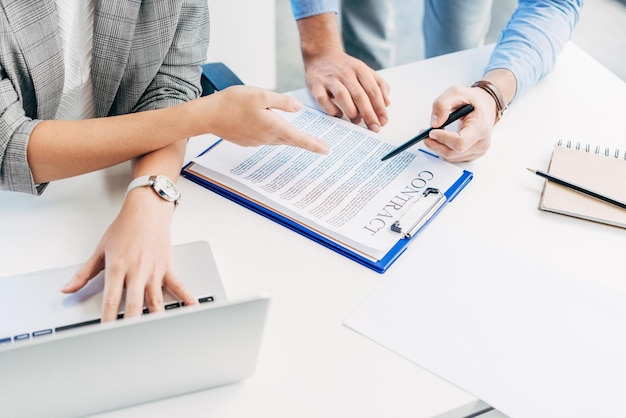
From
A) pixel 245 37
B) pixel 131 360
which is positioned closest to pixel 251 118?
pixel 131 360

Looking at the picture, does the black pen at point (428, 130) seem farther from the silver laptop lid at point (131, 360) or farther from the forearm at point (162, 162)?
the silver laptop lid at point (131, 360)

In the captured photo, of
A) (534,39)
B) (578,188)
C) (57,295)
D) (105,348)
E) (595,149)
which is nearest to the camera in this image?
(105,348)

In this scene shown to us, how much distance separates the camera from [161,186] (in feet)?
2.74

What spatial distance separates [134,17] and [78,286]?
0.44m

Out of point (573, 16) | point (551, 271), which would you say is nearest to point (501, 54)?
point (573, 16)

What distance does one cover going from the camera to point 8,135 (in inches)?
32.1

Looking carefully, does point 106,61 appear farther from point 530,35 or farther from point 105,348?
point 530,35

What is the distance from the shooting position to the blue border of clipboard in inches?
31.7

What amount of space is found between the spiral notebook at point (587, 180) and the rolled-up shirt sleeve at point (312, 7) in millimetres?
556

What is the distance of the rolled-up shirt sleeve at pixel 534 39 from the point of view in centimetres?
115


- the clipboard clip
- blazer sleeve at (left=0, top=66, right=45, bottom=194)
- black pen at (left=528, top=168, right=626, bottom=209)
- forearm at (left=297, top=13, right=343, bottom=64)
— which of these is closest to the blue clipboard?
the clipboard clip

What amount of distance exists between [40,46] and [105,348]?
1.76 feet

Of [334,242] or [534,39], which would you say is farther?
[534,39]

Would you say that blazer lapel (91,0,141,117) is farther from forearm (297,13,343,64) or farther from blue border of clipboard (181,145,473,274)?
forearm (297,13,343,64)
